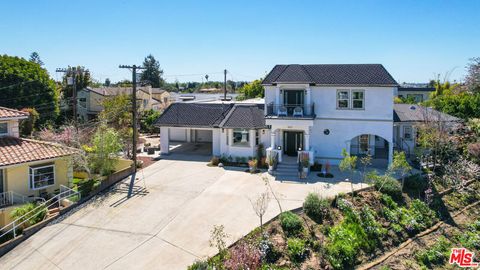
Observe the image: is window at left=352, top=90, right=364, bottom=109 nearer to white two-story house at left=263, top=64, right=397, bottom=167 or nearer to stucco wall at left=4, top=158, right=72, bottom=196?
white two-story house at left=263, top=64, right=397, bottom=167

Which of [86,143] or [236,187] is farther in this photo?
[86,143]

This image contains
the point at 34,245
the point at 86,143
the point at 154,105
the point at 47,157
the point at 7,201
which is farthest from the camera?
the point at 154,105

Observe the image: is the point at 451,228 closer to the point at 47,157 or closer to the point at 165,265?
the point at 165,265

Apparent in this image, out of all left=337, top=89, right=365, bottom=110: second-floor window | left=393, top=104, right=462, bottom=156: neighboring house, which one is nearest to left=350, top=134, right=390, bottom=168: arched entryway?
left=393, top=104, right=462, bottom=156: neighboring house

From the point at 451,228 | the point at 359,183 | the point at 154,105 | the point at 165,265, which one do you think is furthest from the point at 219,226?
the point at 154,105

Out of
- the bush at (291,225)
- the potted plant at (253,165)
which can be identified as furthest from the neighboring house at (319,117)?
the bush at (291,225)

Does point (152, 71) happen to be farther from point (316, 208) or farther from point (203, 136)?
point (316, 208)

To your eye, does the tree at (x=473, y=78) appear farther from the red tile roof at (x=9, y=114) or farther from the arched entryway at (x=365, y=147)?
the red tile roof at (x=9, y=114)
